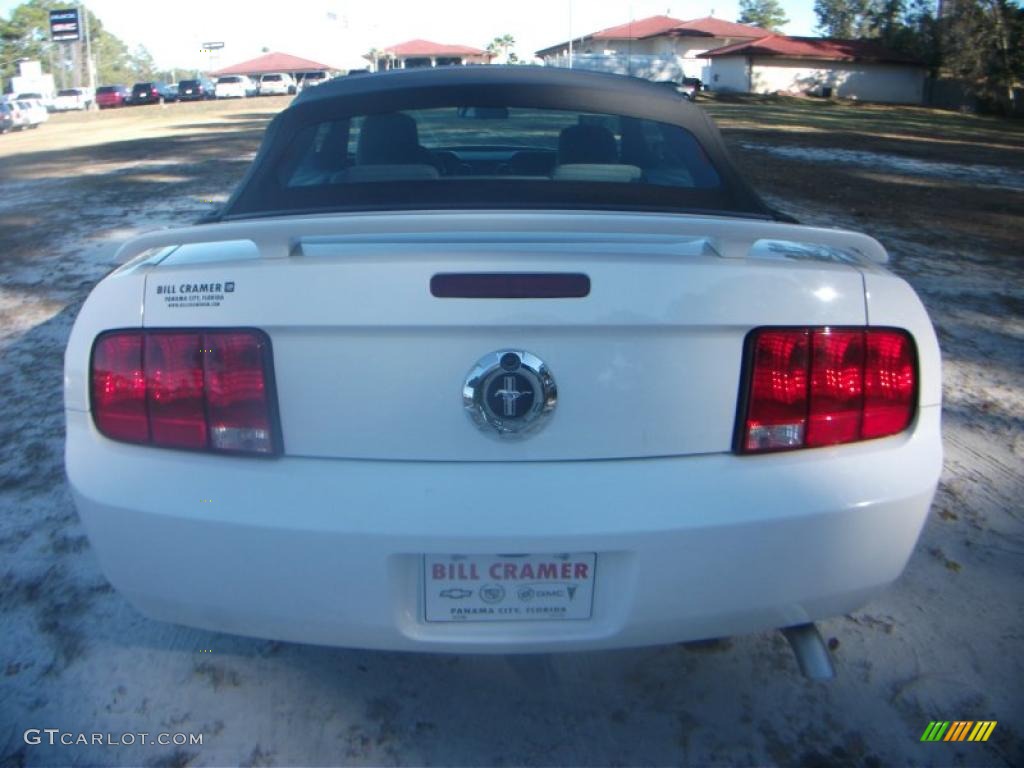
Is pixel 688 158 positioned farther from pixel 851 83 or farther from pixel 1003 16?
pixel 851 83

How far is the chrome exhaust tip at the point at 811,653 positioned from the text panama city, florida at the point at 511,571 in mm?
633

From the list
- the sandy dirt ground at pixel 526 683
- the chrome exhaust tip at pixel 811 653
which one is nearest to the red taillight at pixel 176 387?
the sandy dirt ground at pixel 526 683

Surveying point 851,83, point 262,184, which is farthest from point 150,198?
point 851,83

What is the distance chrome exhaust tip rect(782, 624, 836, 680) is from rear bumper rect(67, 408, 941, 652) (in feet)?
0.63

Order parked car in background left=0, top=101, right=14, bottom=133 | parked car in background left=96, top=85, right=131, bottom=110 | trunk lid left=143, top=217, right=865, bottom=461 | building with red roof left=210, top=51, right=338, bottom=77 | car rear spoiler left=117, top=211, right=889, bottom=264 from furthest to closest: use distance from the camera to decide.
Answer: building with red roof left=210, top=51, right=338, bottom=77 → parked car in background left=96, top=85, right=131, bottom=110 → parked car in background left=0, top=101, right=14, bottom=133 → car rear spoiler left=117, top=211, right=889, bottom=264 → trunk lid left=143, top=217, right=865, bottom=461

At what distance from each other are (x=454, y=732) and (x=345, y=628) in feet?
1.70

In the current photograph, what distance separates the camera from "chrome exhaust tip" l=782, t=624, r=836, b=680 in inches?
90.5

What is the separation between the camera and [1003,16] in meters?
39.4

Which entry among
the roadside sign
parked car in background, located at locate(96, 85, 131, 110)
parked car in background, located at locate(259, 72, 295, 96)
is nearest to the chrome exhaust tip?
parked car in background, located at locate(259, 72, 295, 96)

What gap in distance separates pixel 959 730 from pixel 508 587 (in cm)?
129

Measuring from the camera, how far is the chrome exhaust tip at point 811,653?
2299 millimetres

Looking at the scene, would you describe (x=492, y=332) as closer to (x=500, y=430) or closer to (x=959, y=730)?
(x=500, y=430)

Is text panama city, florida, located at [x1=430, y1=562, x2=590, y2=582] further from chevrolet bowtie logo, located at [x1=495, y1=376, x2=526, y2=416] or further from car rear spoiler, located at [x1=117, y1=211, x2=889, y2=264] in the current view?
car rear spoiler, located at [x1=117, y1=211, x2=889, y2=264]

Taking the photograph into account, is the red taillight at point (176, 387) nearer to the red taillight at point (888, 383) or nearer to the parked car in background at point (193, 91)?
the red taillight at point (888, 383)
